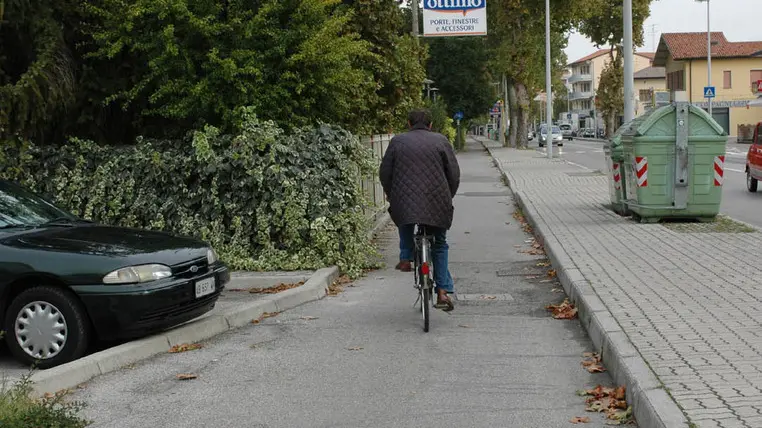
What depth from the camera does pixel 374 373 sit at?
651 cm

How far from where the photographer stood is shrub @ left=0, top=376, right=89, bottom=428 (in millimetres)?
4660

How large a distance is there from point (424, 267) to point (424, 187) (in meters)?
0.70

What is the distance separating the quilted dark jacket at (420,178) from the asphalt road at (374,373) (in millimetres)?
1006

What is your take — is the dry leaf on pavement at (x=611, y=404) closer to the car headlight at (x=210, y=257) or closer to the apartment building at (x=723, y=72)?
the car headlight at (x=210, y=257)

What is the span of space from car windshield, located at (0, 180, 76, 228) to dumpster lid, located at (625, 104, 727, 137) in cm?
938

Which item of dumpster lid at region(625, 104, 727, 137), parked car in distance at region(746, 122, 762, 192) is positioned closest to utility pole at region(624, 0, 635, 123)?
dumpster lid at region(625, 104, 727, 137)

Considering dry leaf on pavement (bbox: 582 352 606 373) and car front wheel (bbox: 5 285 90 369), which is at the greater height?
car front wheel (bbox: 5 285 90 369)

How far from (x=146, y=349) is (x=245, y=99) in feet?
17.2

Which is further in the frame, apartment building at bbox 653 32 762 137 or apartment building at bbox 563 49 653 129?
apartment building at bbox 563 49 653 129

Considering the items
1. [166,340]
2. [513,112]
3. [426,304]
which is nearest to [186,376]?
[166,340]

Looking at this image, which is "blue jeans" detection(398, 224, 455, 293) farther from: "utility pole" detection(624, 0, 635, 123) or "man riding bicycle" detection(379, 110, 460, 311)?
"utility pole" detection(624, 0, 635, 123)

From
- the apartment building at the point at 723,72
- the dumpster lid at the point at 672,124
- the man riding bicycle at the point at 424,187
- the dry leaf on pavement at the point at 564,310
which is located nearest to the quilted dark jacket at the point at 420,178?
the man riding bicycle at the point at 424,187

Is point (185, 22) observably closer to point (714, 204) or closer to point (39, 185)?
point (39, 185)

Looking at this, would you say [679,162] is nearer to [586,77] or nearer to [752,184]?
[752,184]
